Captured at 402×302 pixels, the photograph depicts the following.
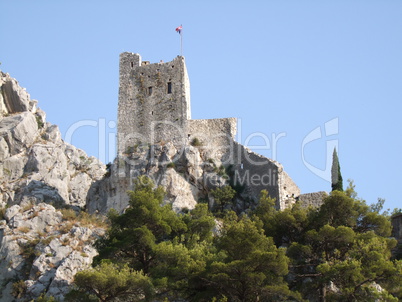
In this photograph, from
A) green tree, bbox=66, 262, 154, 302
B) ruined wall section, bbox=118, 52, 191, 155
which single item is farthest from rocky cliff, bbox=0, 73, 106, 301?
ruined wall section, bbox=118, 52, 191, 155

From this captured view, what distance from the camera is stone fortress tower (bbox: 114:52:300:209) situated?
2020 inches

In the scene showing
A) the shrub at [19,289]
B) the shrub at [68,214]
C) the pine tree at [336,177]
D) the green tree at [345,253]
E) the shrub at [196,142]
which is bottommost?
the shrub at [19,289]

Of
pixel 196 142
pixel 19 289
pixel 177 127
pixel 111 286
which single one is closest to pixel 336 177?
pixel 196 142

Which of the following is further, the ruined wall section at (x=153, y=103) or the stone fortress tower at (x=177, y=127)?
the ruined wall section at (x=153, y=103)

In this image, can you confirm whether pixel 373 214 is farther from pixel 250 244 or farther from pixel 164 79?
pixel 164 79

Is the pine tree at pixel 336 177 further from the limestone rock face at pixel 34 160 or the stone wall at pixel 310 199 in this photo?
the limestone rock face at pixel 34 160

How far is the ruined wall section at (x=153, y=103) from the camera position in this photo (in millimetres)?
53562

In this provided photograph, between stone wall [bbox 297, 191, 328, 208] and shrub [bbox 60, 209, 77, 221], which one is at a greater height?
stone wall [bbox 297, 191, 328, 208]

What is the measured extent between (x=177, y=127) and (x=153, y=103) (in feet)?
8.32

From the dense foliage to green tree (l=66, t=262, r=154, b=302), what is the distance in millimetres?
43

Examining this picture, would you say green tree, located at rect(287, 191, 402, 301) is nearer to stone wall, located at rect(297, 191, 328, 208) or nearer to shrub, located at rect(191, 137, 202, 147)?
stone wall, located at rect(297, 191, 328, 208)

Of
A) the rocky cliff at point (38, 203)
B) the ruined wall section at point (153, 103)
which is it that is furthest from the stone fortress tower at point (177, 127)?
the rocky cliff at point (38, 203)

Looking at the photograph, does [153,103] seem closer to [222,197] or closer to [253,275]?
[222,197]

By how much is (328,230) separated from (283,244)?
9.86 feet
